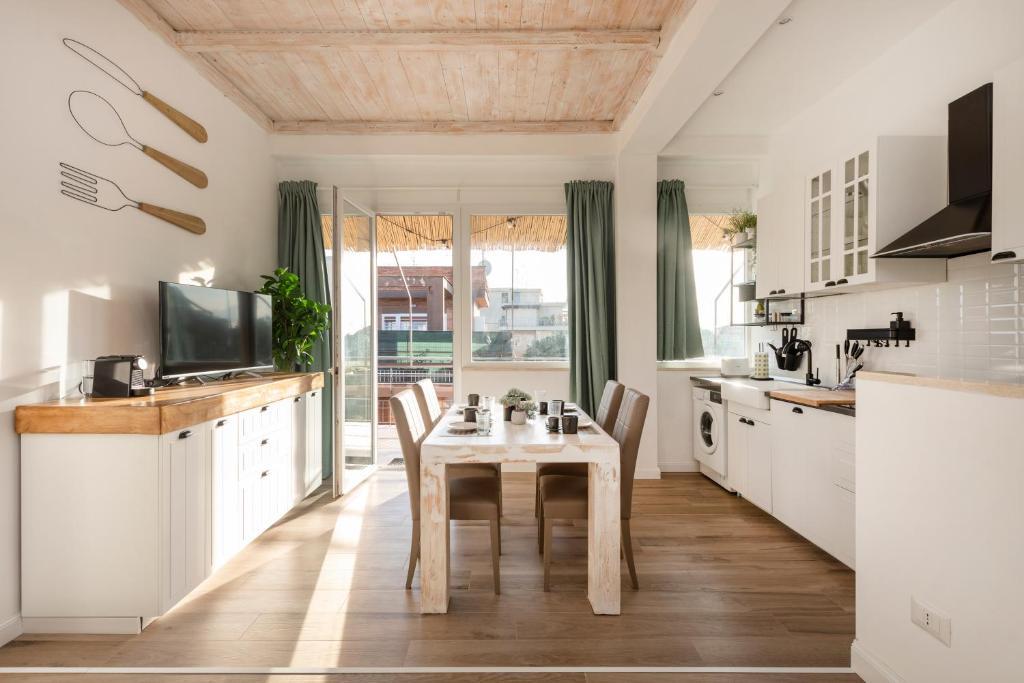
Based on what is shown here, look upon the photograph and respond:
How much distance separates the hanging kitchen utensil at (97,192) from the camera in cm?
243

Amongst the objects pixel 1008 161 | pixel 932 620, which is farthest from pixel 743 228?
pixel 932 620

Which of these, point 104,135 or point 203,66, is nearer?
point 104,135

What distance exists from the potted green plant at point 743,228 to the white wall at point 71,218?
400cm

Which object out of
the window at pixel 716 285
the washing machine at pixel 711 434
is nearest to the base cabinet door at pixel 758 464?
the washing machine at pixel 711 434

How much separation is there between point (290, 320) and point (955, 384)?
3921 millimetres

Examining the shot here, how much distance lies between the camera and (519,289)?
16.1 ft

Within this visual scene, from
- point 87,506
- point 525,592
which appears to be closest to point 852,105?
point 525,592

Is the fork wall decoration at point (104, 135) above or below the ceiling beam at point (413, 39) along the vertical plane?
below

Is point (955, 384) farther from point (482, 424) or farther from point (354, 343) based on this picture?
point (354, 343)

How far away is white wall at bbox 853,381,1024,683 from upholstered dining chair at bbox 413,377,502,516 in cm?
160

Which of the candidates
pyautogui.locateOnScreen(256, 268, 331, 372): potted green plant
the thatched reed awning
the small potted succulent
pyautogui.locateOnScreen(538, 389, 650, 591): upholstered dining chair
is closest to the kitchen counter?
pyautogui.locateOnScreen(538, 389, 650, 591): upholstered dining chair

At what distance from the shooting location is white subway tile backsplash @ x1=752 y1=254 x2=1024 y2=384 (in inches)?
94.5

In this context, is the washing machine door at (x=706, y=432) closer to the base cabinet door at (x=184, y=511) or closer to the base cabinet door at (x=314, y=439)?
the base cabinet door at (x=314, y=439)

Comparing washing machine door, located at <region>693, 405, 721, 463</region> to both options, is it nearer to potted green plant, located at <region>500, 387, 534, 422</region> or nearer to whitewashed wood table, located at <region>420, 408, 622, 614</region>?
potted green plant, located at <region>500, 387, 534, 422</region>
